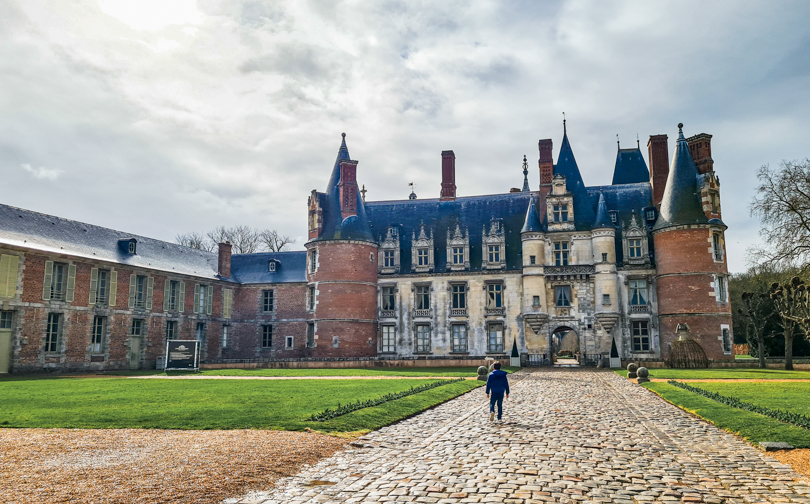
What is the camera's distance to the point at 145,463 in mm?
8375

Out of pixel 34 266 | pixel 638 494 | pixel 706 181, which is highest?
pixel 706 181

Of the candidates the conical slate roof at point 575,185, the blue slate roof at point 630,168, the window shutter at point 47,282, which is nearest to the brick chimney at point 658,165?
the blue slate roof at point 630,168

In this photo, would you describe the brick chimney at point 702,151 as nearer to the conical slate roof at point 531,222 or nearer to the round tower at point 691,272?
the round tower at point 691,272

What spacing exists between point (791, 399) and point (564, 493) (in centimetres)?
1165

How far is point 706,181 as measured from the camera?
35500 millimetres

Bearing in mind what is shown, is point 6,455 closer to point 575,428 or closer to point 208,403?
point 208,403

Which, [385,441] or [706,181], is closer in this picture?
[385,441]

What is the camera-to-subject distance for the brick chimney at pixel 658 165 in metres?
39.3

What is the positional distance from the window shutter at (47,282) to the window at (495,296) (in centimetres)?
2499

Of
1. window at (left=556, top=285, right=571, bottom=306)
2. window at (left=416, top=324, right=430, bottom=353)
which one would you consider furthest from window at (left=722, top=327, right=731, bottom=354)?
window at (left=416, top=324, right=430, bottom=353)

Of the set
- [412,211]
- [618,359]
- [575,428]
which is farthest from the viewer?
[412,211]

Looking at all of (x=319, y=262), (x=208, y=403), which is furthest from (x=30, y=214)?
(x=208, y=403)

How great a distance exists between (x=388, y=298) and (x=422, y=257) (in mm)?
3620

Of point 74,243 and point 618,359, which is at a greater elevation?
point 74,243
